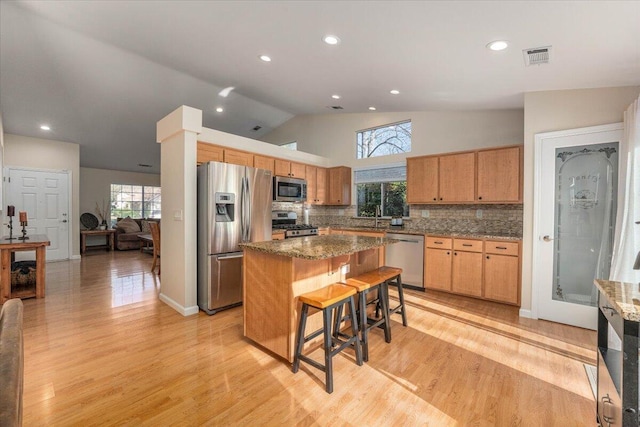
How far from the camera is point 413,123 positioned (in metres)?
5.01

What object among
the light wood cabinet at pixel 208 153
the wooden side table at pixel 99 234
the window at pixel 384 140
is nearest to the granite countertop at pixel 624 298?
the window at pixel 384 140

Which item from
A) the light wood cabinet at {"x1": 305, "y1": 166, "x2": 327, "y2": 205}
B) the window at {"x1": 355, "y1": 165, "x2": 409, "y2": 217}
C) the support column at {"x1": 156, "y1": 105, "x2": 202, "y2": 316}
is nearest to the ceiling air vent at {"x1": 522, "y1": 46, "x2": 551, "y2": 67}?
the window at {"x1": 355, "y1": 165, "x2": 409, "y2": 217}

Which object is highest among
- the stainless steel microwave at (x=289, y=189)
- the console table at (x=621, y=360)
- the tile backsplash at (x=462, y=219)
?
the stainless steel microwave at (x=289, y=189)

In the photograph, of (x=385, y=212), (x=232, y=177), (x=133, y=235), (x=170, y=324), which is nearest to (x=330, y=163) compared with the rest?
(x=385, y=212)

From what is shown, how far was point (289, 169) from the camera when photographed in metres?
5.24

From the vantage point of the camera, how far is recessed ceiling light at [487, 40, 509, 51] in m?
2.23

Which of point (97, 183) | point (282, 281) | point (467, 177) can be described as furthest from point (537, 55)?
point (97, 183)

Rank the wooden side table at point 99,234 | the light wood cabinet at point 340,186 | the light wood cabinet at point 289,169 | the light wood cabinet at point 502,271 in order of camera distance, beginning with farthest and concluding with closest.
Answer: the wooden side table at point 99,234 → the light wood cabinet at point 340,186 → the light wood cabinet at point 289,169 → the light wood cabinet at point 502,271

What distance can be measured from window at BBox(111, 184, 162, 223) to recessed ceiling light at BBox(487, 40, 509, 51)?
33.6 feet

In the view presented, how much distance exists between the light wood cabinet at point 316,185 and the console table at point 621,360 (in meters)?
4.52

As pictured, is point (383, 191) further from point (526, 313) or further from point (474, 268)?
point (526, 313)

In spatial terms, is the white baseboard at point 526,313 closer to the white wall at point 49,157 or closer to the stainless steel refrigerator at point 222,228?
the stainless steel refrigerator at point 222,228

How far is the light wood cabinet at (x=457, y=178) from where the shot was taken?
4109 millimetres

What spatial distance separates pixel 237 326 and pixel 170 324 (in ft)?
2.37
